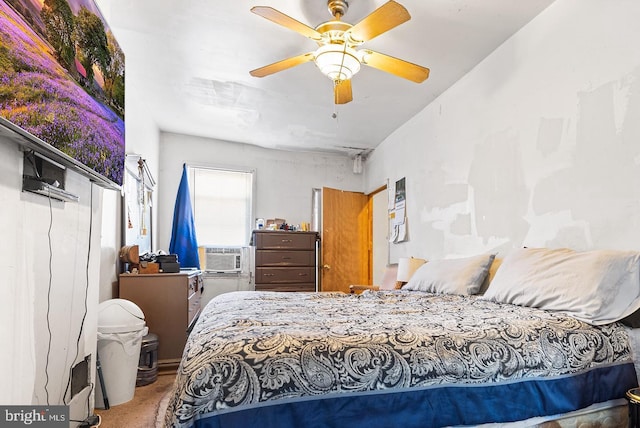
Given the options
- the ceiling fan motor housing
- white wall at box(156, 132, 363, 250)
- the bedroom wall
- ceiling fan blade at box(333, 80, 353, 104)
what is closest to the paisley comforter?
the bedroom wall

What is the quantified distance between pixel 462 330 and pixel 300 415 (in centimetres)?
67

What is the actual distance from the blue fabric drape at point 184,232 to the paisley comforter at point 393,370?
3105 mm

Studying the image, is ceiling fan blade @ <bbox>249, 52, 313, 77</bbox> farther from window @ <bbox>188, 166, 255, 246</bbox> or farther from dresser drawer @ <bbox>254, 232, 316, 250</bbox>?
window @ <bbox>188, 166, 255, 246</bbox>

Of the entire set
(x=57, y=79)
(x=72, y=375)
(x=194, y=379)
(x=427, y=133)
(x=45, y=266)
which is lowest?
(x=72, y=375)

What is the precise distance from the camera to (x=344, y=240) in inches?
190

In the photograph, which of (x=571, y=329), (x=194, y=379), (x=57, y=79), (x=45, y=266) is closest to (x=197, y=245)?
(x=45, y=266)

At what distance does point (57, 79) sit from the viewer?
123 centimetres

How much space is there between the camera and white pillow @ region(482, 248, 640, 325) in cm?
141

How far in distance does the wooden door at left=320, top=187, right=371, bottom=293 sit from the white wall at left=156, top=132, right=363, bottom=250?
0.49 meters

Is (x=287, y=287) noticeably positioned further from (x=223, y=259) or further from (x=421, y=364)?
(x=421, y=364)

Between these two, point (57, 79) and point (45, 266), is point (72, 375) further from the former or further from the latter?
point (57, 79)

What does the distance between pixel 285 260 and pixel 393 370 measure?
3494 millimetres

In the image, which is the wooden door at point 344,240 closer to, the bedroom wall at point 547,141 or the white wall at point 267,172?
the white wall at point 267,172

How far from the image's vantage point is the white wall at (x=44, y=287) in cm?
115
